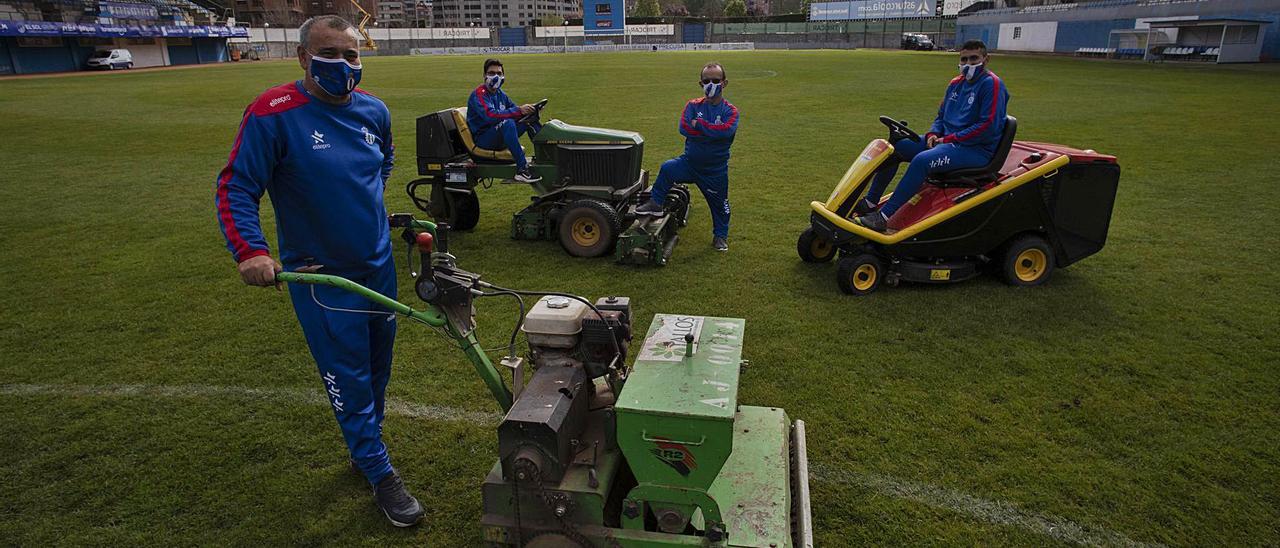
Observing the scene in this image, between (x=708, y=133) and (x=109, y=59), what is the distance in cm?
5352

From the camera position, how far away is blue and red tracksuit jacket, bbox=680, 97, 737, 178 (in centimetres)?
724

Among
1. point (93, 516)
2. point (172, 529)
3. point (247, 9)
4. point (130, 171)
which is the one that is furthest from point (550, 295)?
point (247, 9)

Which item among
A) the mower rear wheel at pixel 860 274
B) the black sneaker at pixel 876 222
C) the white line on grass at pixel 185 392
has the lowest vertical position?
the white line on grass at pixel 185 392

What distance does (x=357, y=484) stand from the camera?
3910 millimetres

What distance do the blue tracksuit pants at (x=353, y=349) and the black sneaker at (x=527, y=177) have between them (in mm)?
4455

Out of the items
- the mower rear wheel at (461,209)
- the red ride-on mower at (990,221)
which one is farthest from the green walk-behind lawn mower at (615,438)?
the mower rear wheel at (461,209)

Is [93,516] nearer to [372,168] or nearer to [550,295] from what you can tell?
[372,168]

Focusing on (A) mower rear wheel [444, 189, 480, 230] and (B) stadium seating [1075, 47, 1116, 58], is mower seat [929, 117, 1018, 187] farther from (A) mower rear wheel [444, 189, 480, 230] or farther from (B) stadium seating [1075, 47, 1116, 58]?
(B) stadium seating [1075, 47, 1116, 58]

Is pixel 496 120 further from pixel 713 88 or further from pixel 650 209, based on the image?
pixel 713 88

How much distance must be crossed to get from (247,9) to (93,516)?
101m

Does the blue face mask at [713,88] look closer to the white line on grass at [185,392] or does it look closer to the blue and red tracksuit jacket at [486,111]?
the blue and red tracksuit jacket at [486,111]

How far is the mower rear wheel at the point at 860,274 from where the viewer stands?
6.41 meters

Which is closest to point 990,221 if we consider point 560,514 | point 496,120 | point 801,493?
point 801,493

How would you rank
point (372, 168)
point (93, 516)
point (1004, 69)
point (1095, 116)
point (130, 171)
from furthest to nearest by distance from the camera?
point (1004, 69)
point (1095, 116)
point (130, 171)
point (93, 516)
point (372, 168)
